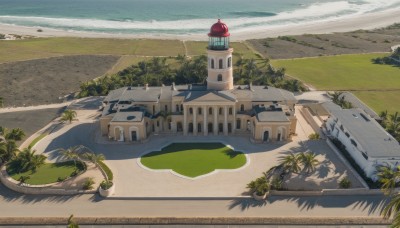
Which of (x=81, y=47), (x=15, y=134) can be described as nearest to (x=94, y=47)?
(x=81, y=47)

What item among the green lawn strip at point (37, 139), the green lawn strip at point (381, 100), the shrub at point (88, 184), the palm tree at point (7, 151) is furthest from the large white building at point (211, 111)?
the green lawn strip at point (381, 100)

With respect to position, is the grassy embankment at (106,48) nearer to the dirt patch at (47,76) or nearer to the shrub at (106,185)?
the dirt patch at (47,76)

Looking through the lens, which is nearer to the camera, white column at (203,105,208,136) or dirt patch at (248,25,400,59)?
white column at (203,105,208,136)

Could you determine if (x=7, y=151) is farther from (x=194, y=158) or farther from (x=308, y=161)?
(x=308, y=161)

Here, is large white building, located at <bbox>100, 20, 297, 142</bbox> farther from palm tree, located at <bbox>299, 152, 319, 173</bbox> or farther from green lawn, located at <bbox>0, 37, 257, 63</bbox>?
green lawn, located at <bbox>0, 37, 257, 63</bbox>

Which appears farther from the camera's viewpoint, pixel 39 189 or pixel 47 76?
pixel 47 76

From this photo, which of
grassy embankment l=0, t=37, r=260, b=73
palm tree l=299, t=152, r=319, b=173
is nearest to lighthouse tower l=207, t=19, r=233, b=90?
palm tree l=299, t=152, r=319, b=173

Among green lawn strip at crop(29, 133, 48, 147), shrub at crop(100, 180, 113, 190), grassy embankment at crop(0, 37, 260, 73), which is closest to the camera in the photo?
shrub at crop(100, 180, 113, 190)
